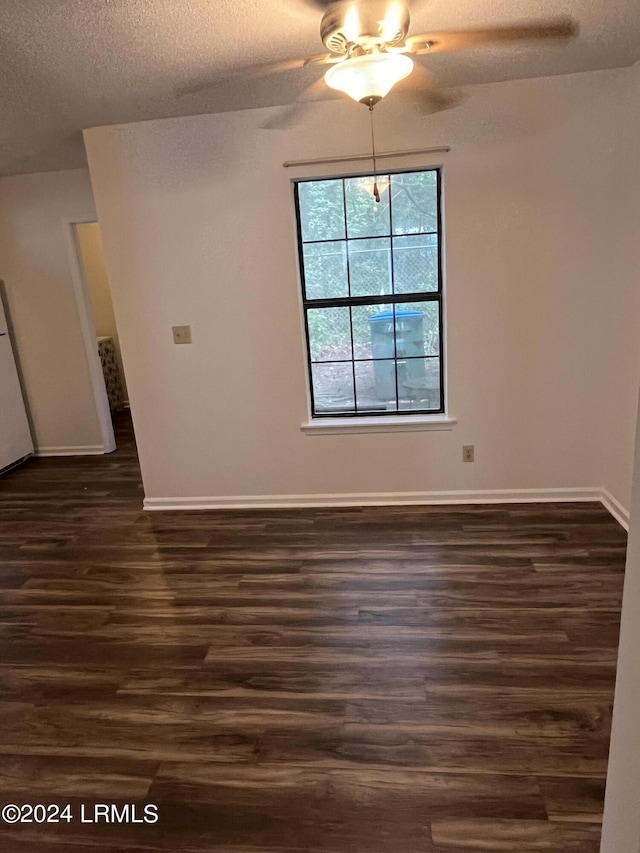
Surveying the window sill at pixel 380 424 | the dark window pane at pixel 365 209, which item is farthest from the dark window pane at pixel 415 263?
the window sill at pixel 380 424

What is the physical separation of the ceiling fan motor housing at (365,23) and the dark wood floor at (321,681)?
2.26m

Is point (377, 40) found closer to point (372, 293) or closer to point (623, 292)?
point (372, 293)

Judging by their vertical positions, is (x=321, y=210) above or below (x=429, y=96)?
below

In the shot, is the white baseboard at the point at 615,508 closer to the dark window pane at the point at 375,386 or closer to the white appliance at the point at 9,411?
the dark window pane at the point at 375,386

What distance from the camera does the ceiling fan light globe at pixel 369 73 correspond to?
1940mm

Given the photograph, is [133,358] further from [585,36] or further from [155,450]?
[585,36]

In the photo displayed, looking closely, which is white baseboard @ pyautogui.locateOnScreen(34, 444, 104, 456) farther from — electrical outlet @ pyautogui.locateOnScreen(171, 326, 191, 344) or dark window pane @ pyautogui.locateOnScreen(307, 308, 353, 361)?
dark window pane @ pyautogui.locateOnScreen(307, 308, 353, 361)

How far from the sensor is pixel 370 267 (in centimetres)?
338

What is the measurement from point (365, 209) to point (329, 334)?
761 millimetres

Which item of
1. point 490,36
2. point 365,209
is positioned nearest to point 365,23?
point 490,36

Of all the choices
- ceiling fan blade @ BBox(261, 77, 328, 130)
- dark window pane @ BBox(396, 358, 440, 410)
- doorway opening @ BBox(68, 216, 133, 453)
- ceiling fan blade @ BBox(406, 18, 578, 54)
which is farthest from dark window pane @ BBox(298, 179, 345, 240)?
doorway opening @ BBox(68, 216, 133, 453)

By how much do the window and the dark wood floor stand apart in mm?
812

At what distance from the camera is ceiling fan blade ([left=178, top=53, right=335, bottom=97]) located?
214cm

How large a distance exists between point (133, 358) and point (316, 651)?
2179 millimetres
